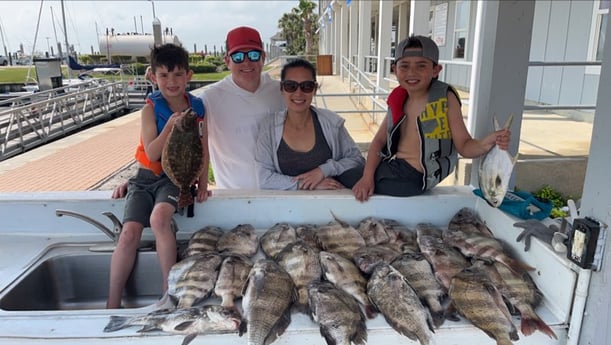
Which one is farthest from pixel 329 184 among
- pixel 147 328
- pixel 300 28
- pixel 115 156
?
pixel 300 28

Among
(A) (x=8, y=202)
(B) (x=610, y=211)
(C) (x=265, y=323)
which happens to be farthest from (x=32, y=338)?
(B) (x=610, y=211)

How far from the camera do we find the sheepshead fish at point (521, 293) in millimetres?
1726

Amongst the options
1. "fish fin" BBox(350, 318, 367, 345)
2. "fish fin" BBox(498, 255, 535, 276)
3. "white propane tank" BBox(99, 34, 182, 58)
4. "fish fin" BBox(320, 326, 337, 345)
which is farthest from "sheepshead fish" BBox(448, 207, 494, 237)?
"white propane tank" BBox(99, 34, 182, 58)

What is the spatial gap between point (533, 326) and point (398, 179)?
114cm

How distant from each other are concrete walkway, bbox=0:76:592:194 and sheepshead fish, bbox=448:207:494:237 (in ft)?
9.76

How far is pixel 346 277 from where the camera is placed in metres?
1.94

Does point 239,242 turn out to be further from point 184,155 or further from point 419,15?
point 419,15

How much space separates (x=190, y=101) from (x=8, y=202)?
1260mm

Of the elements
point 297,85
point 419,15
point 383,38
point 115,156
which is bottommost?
point 115,156

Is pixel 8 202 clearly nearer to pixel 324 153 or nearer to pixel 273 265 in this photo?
pixel 273 265

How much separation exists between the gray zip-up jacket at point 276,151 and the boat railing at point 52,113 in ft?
32.6

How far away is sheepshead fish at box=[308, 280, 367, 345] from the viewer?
64.5 inches

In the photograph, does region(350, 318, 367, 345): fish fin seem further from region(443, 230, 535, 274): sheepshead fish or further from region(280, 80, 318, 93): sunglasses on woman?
region(280, 80, 318, 93): sunglasses on woman

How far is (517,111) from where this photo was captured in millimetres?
3039
